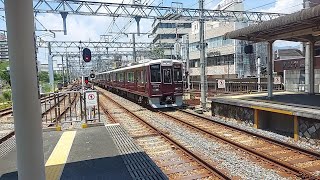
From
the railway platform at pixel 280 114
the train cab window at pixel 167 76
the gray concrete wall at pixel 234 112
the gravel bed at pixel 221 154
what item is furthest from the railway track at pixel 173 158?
the train cab window at pixel 167 76

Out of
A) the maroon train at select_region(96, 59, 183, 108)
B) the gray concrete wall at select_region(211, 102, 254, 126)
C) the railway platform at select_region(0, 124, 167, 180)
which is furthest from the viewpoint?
the maroon train at select_region(96, 59, 183, 108)

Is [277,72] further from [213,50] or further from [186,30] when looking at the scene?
[186,30]

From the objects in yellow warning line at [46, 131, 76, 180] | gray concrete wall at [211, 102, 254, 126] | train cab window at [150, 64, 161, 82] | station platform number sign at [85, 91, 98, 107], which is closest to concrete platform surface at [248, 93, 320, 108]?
gray concrete wall at [211, 102, 254, 126]

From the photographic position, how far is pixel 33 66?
8.63ft

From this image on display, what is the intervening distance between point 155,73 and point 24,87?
14612mm

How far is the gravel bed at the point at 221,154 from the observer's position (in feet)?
20.5

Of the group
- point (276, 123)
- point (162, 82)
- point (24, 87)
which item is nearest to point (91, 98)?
point (276, 123)

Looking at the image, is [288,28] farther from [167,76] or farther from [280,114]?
[167,76]

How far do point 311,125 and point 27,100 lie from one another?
835 centimetres

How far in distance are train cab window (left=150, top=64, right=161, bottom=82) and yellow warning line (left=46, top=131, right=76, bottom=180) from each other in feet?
27.7

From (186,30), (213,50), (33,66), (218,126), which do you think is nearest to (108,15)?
(218,126)

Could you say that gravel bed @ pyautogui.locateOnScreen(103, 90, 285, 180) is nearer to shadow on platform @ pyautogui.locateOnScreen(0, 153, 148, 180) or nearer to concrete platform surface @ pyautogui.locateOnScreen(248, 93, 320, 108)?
shadow on platform @ pyautogui.locateOnScreen(0, 153, 148, 180)

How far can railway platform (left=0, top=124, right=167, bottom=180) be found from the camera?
17.5 feet

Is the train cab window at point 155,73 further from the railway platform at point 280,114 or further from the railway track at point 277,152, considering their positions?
the railway track at point 277,152
